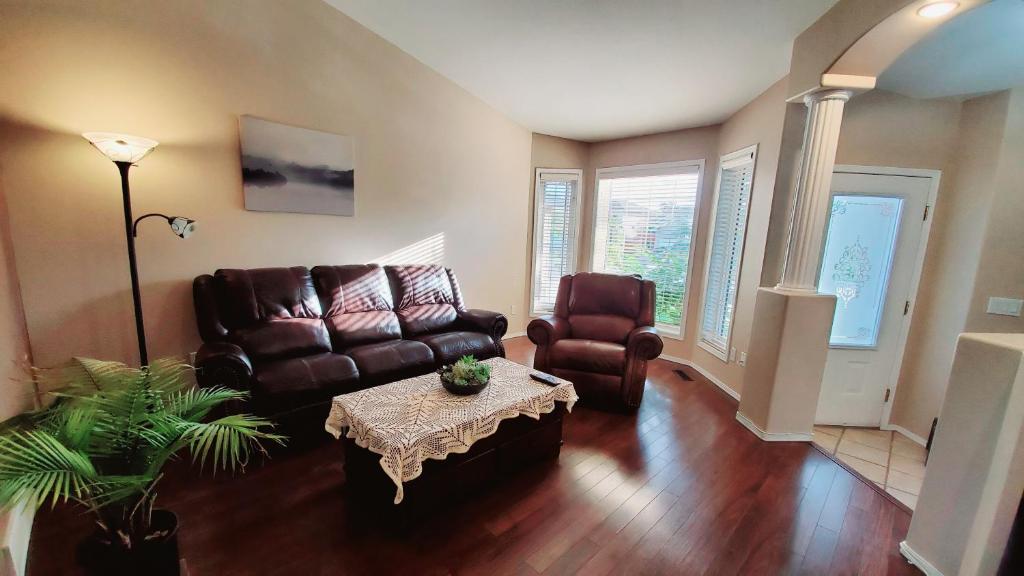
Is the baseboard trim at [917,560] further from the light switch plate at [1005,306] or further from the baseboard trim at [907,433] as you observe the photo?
the light switch plate at [1005,306]

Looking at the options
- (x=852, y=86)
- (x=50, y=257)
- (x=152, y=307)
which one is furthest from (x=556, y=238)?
(x=50, y=257)

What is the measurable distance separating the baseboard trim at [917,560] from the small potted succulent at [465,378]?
6.73ft

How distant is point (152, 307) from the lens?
8.02 feet

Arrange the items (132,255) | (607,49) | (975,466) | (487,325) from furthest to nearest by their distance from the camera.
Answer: (487,325), (607,49), (132,255), (975,466)

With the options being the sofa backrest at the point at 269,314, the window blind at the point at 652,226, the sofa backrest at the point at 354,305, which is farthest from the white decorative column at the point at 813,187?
the sofa backrest at the point at 269,314

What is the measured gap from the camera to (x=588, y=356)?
300 centimetres

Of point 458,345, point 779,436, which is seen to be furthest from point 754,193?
point 458,345

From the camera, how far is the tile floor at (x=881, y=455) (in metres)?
2.37

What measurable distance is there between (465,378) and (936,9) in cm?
294

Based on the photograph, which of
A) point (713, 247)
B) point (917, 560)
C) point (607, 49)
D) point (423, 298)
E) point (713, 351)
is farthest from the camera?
point (713, 247)

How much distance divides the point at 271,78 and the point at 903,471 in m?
5.28

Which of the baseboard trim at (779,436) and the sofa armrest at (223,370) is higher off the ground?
the sofa armrest at (223,370)

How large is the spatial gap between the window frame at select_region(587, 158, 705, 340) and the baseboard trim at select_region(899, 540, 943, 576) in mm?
2387

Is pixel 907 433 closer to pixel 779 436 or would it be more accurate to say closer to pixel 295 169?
pixel 779 436
